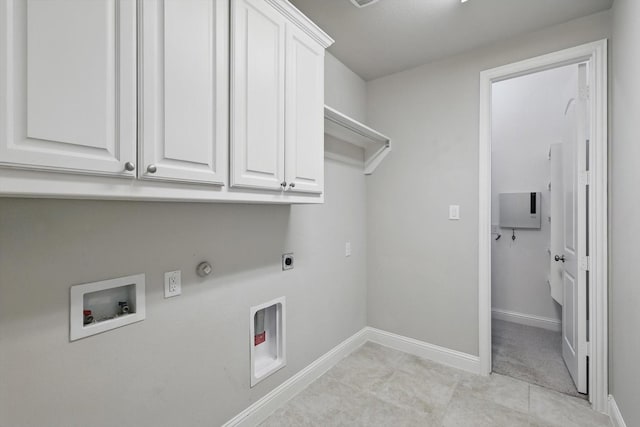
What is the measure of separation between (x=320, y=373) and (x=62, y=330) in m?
1.81

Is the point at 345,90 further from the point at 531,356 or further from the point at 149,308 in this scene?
the point at 531,356

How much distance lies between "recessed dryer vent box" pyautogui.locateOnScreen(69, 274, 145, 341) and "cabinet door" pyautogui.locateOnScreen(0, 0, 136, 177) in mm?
561

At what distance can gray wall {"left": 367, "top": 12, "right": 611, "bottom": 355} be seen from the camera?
246 cm

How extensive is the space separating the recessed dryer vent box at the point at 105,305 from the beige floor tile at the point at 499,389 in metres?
2.25

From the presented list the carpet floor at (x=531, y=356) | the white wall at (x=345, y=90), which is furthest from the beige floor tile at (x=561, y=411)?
the white wall at (x=345, y=90)

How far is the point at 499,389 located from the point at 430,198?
5.10 ft

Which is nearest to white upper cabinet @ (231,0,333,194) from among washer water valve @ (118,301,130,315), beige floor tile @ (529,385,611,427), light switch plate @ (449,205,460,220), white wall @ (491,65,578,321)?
washer water valve @ (118,301,130,315)

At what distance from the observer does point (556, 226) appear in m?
2.79

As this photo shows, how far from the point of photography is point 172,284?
146cm

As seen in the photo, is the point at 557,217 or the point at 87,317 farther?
the point at 557,217

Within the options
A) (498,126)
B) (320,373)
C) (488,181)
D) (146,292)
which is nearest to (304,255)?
(320,373)

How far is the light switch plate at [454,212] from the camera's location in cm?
253

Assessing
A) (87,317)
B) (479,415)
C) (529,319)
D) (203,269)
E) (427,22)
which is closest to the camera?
(87,317)

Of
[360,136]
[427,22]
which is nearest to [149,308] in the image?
[360,136]
